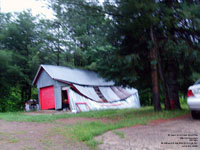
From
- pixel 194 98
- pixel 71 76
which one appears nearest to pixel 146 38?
pixel 194 98

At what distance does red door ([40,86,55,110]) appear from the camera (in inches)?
658

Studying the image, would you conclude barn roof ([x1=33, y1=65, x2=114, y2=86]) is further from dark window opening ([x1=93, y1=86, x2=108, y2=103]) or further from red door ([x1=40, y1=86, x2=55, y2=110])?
red door ([x1=40, y1=86, x2=55, y2=110])

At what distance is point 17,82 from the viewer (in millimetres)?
22578

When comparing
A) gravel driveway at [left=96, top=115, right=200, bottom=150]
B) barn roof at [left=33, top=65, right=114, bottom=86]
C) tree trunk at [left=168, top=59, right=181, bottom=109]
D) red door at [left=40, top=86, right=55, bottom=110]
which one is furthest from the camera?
red door at [left=40, top=86, right=55, bottom=110]

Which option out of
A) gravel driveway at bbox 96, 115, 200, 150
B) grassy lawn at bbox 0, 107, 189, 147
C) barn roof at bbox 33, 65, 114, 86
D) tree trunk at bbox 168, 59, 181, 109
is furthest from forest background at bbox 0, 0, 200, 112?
barn roof at bbox 33, 65, 114, 86

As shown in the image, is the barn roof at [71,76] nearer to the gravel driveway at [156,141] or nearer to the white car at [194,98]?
the white car at [194,98]

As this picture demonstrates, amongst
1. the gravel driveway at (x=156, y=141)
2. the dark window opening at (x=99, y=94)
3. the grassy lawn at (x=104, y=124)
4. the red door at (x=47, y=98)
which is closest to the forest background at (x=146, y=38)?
the grassy lawn at (x=104, y=124)

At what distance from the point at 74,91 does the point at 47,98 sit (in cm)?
282

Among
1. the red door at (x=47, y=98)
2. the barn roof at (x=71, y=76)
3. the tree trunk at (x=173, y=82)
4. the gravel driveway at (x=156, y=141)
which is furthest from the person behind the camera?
the red door at (x=47, y=98)

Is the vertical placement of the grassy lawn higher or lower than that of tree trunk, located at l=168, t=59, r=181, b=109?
lower

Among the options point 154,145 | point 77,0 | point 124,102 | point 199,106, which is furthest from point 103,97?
point 154,145

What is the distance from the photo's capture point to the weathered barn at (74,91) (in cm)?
1582

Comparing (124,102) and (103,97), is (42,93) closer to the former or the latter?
(103,97)

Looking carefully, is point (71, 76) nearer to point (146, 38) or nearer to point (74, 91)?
point (74, 91)
